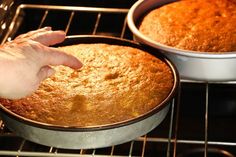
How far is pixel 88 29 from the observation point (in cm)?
204

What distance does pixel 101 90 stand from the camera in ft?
4.66

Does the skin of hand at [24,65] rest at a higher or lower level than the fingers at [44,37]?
lower

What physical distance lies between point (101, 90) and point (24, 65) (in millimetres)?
256

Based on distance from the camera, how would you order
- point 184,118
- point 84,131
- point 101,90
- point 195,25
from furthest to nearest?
point 184,118, point 195,25, point 101,90, point 84,131

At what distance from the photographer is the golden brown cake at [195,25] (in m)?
1.58

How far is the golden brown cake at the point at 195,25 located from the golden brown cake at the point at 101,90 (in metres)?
0.12

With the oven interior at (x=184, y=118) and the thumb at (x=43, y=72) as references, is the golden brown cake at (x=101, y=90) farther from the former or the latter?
the oven interior at (x=184, y=118)

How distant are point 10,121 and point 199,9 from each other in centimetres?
77

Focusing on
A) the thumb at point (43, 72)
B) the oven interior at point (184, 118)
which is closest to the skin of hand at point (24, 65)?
the thumb at point (43, 72)

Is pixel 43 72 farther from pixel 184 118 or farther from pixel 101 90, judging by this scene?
pixel 184 118

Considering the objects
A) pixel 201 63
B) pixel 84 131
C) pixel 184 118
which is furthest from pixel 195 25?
pixel 84 131

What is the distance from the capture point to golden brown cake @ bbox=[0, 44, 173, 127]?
1.34m

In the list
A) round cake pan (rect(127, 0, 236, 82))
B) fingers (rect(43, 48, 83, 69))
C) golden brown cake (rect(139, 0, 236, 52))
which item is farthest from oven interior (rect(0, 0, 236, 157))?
fingers (rect(43, 48, 83, 69))

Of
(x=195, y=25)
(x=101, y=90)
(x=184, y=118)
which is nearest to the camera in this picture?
(x=101, y=90)
